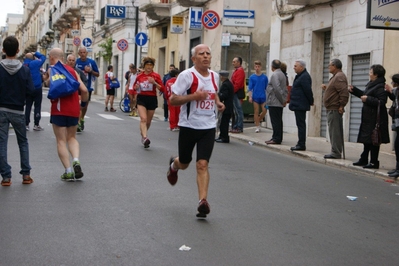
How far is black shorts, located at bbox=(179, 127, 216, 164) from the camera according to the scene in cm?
777

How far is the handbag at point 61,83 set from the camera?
966 cm

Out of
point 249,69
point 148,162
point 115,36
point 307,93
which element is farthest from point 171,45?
point 148,162

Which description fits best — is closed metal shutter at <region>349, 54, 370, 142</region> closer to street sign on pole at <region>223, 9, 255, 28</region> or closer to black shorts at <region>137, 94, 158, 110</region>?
black shorts at <region>137, 94, 158, 110</region>

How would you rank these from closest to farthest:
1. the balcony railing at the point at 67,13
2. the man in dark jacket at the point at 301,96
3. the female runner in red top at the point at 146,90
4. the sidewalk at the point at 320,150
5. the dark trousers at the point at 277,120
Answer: the sidewalk at the point at 320,150
the female runner in red top at the point at 146,90
the man in dark jacket at the point at 301,96
the dark trousers at the point at 277,120
the balcony railing at the point at 67,13

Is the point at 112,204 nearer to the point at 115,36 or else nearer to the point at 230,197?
the point at 230,197

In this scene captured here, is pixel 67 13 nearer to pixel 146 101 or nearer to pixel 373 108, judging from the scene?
pixel 146 101

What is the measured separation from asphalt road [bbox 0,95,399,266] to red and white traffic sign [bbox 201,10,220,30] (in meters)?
11.2

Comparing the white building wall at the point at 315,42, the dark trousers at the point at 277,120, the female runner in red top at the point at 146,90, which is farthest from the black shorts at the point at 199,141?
the white building wall at the point at 315,42

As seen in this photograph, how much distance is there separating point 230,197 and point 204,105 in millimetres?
1510

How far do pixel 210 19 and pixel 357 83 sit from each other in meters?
6.74

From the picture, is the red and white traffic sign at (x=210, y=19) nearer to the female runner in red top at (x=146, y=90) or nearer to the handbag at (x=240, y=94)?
the handbag at (x=240, y=94)

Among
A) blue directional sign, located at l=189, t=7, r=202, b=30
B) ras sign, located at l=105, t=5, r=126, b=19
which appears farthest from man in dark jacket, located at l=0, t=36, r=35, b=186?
ras sign, located at l=105, t=5, r=126, b=19

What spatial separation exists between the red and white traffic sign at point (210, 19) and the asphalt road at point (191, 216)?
11.2 metres

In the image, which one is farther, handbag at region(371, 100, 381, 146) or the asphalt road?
handbag at region(371, 100, 381, 146)
